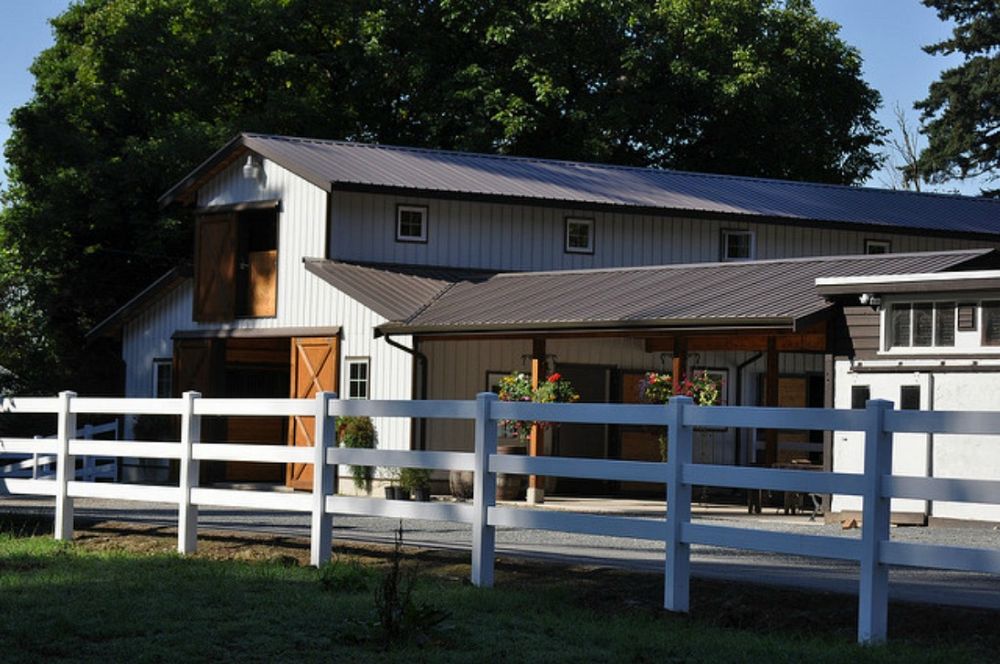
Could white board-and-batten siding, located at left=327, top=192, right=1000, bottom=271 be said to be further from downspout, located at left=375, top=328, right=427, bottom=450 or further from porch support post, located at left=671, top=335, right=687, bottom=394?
porch support post, located at left=671, top=335, right=687, bottom=394

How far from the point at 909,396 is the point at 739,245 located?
11892 millimetres

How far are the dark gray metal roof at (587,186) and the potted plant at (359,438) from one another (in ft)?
13.8

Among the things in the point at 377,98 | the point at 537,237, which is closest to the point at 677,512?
the point at 537,237

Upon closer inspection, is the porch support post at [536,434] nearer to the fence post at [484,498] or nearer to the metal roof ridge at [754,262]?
the metal roof ridge at [754,262]

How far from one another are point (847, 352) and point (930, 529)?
9.28 feet

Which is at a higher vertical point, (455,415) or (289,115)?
(289,115)

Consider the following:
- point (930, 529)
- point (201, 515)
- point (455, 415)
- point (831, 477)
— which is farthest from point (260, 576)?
point (930, 529)

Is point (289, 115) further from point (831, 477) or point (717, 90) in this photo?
point (831, 477)

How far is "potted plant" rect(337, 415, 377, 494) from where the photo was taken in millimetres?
27453

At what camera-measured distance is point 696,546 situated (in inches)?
659

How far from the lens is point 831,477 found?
9.91m

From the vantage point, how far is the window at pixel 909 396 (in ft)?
71.8

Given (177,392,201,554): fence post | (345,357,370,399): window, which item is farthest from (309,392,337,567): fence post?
(345,357,370,399): window

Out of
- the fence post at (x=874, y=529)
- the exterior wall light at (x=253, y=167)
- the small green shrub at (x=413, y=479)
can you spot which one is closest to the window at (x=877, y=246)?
the exterior wall light at (x=253, y=167)
